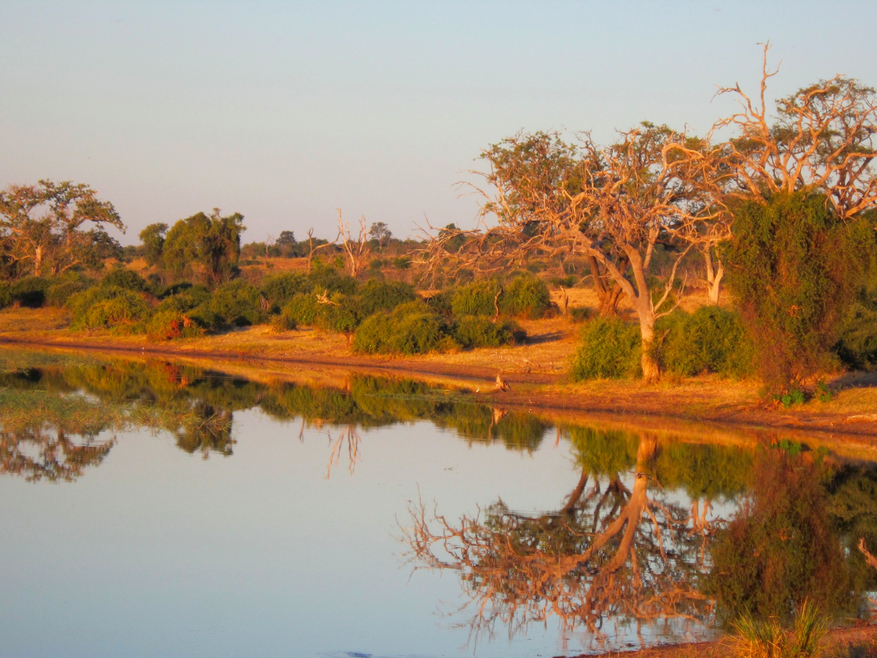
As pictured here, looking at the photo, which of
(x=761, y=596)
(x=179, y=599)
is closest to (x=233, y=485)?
(x=179, y=599)

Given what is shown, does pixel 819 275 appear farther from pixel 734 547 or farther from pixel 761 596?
pixel 761 596

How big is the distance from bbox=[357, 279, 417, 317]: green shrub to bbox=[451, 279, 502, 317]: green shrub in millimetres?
1986

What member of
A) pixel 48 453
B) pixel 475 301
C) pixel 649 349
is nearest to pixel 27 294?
pixel 475 301

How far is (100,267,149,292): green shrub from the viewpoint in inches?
1892

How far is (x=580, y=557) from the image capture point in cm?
912

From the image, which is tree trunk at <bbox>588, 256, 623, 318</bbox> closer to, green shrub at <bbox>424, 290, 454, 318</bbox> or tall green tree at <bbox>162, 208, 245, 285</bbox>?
green shrub at <bbox>424, 290, 454, 318</bbox>

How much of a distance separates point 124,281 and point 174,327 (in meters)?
10.1

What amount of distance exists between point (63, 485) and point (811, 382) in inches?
571

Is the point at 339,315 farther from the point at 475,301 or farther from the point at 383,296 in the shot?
the point at 475,301

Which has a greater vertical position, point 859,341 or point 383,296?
point 383,296

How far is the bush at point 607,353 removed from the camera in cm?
2352

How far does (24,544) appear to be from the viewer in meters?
9.48

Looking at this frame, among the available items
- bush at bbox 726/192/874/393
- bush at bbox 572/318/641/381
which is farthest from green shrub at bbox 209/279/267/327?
bush at bbox 726/192/874/393

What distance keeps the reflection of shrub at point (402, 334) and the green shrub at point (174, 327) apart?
9189mm
